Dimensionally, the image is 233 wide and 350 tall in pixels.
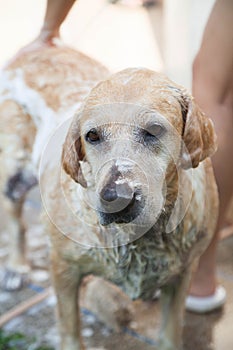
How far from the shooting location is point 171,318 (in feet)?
6.17

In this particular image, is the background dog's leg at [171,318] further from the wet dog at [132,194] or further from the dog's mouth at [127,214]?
the dog's mouth at [127,214]

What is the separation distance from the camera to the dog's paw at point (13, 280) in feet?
7.70

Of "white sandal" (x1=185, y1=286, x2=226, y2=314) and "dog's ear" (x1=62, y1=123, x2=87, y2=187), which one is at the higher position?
"dog's ear" (x1=62, y1=123, x2=87, y2=187)

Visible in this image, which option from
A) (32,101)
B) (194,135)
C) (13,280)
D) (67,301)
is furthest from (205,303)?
(194,135)

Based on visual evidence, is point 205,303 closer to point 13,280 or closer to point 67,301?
point 67,301

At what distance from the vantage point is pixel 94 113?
1.26 metres

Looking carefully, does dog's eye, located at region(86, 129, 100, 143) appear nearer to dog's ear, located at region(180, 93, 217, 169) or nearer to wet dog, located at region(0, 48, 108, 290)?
dog's ear, located at region(180, 93, 217, 169)

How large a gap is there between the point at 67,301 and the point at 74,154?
59 cm

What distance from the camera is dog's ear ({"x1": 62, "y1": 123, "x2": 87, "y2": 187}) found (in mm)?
1335

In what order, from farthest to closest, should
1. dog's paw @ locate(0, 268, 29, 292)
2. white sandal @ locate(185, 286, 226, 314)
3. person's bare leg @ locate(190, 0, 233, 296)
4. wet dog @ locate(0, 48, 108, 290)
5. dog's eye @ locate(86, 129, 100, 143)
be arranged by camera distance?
1. dog's paw @ locate(0, 268, 29, 292)
2. white sandal @ locate(185, 286, 226, 314)
3. wet dog @ locate(0, 48, 108, 290)
4. person's bare leg @ locate(190, 0, 233, 296)
5. dog's eye @ locate(86, 129, 100, 143)

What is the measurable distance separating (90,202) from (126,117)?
0.82 feet

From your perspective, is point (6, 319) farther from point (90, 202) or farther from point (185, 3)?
point (185, 3)

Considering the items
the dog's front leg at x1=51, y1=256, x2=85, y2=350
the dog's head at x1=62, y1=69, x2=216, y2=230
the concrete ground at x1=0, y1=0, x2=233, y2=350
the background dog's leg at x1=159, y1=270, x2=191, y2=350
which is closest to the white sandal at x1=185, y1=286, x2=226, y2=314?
the concrete ground at x1=0, y1=0, x2=233, y2=350

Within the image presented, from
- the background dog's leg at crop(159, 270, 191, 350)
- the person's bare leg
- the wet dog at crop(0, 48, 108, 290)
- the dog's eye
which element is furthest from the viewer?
the wet dog at crop(0, 48, 108, 290)
